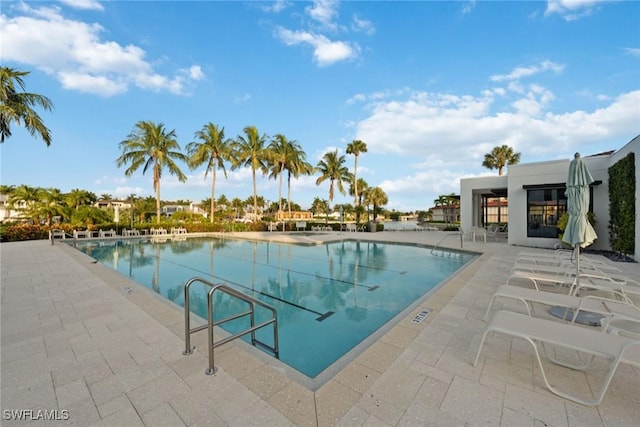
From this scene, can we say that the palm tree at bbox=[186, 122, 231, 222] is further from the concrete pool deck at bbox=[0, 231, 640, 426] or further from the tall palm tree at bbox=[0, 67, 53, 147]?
the concrete pool deck at bbox=[0, 231, 640, 426]

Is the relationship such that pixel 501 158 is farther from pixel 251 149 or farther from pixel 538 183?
pixel 251 149

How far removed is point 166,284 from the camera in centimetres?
730

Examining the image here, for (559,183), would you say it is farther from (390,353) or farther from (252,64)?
(252,64)

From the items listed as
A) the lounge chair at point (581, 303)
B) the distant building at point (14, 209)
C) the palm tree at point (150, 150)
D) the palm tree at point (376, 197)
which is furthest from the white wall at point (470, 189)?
the distant building at point (14, 209)

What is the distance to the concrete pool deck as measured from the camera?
194 centimetres

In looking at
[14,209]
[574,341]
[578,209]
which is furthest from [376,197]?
[14,209]

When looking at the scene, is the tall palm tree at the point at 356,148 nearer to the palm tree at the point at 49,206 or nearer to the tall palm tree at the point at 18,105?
the tall palm tree at the point at 18,105

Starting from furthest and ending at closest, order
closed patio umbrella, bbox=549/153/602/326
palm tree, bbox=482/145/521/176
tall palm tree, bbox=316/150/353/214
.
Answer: tall palm tree, bbox=316/150/353/214, palm tree, bbox=482/145/521/176, closed patio umbrella, bbox=549/153/602/326

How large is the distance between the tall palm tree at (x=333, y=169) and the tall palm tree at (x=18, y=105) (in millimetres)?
19763

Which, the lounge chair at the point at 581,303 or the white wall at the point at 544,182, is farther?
the white wall at the point at 544,182

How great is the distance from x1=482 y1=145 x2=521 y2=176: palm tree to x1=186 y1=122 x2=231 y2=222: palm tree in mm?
25604

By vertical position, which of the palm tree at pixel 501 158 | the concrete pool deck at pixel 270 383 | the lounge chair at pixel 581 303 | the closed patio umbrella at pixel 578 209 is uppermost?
the palm tree at pixel 501 158

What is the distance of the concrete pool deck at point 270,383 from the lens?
1943 millimetres


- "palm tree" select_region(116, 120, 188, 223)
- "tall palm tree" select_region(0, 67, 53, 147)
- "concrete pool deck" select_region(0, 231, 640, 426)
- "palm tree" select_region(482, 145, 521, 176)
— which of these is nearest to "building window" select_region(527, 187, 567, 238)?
"concrete pool deck" select_region(0, 231, 640, 426)
